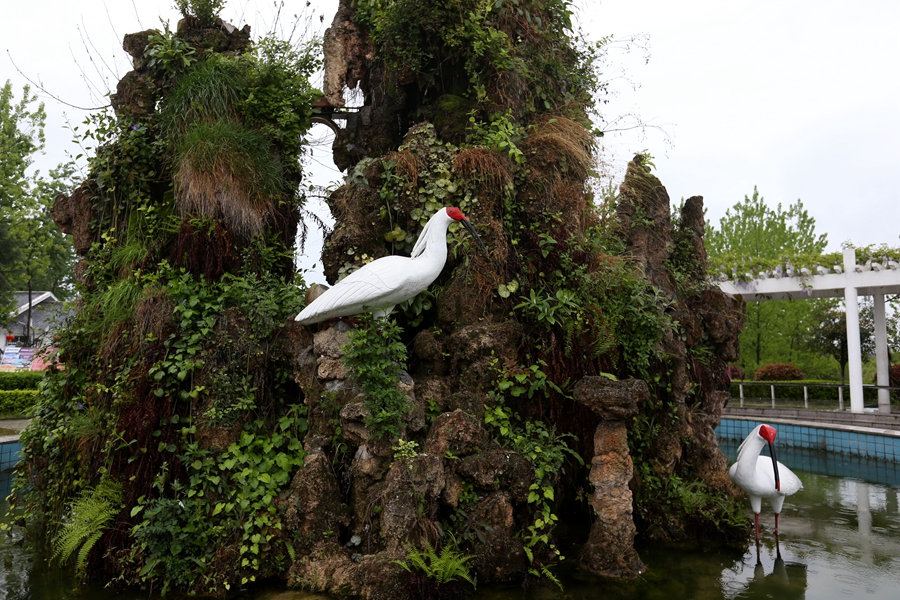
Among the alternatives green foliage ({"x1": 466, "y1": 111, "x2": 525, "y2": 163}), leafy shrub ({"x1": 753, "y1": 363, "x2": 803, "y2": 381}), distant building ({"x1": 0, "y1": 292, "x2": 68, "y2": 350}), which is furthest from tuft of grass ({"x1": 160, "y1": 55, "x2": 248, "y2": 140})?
leafy shrub ({"x1": 753, "y1": 363, "x2": 803, "y2": 381})

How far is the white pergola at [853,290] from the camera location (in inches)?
530

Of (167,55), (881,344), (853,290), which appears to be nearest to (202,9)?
(167,55)

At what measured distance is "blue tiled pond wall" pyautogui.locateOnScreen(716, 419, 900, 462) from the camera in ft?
35.6

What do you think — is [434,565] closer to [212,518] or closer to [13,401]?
[212,518]

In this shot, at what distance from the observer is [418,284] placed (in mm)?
5332

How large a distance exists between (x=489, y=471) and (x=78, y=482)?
3.65m

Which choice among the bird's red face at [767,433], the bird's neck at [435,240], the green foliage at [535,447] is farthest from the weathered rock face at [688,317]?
the bird's neck at [435,240]

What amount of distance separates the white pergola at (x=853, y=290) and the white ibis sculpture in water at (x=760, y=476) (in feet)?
24.4

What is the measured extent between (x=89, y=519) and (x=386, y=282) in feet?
9.87

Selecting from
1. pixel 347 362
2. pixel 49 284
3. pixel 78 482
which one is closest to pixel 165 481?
pixel 78 482

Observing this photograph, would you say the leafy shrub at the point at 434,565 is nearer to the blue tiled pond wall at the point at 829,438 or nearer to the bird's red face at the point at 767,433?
the bird's red face at the point at 767,433

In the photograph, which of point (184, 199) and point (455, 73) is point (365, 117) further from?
point (184, 199)

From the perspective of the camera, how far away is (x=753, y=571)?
5258 millimetres

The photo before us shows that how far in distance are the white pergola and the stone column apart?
29.6ft
